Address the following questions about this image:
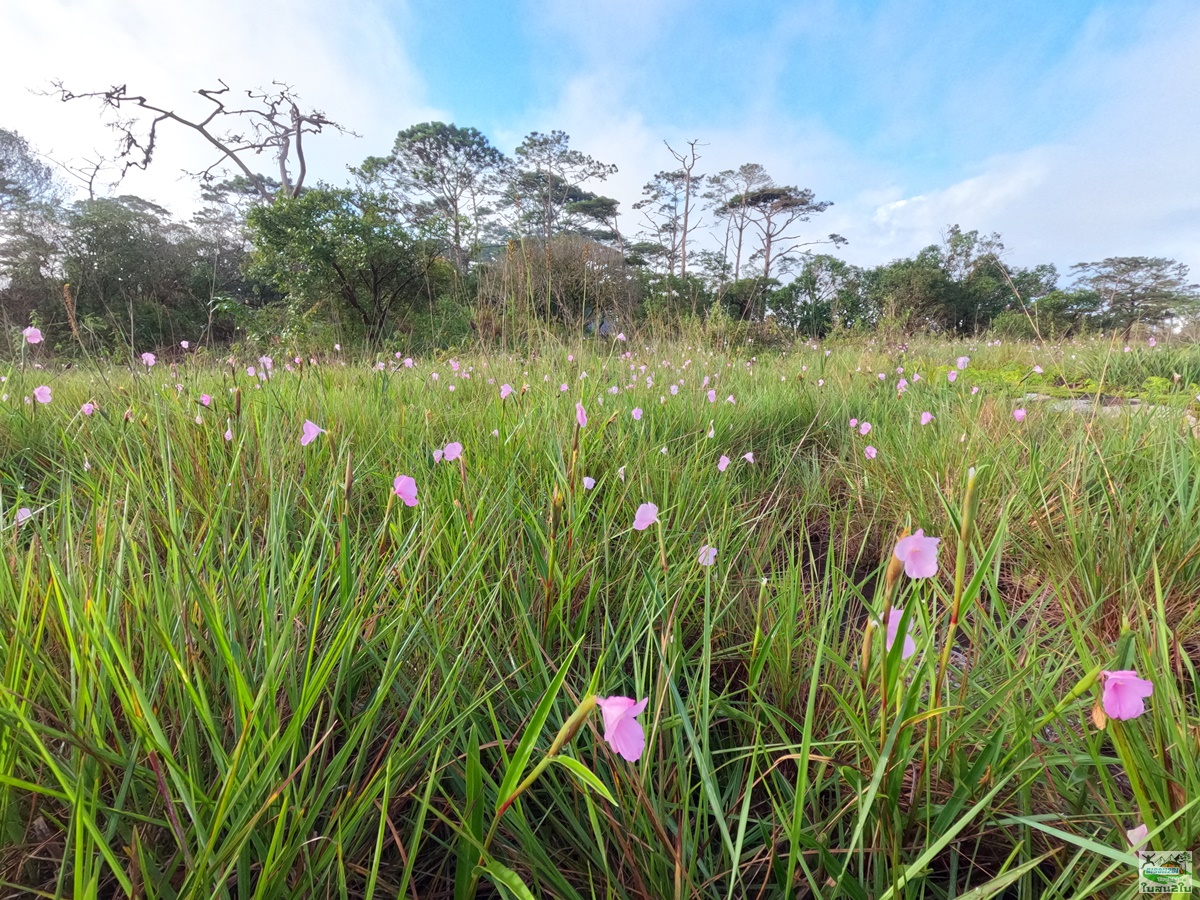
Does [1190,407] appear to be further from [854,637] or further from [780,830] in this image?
[780,830]

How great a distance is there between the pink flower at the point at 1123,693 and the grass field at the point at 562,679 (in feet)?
0.06

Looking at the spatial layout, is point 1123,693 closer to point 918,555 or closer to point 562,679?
point 918,555

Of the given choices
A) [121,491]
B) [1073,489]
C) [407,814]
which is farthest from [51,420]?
[1073,489]

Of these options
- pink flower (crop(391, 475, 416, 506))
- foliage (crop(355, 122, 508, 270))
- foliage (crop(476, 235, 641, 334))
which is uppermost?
foliage (crop(355, 122, 508, 270))

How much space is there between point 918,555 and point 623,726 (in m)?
0.34

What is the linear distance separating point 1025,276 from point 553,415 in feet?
106

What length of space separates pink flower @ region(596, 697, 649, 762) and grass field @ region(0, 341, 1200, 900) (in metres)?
0.05

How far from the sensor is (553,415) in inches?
66.3

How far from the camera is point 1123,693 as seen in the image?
45 cm

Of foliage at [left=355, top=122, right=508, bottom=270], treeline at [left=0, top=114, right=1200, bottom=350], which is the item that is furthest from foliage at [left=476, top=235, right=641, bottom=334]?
foliage at [left=355, top=122, right=508, bottom=270]

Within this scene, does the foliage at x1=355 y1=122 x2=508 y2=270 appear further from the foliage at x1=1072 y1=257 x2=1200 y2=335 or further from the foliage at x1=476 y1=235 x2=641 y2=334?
the foliage at x1=1072 y1=257 x2=1200 y2=335

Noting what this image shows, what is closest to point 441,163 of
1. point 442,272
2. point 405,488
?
point 442,272

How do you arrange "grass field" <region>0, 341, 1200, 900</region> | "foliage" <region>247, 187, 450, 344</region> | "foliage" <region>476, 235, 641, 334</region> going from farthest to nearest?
1. "foliage" <region>247, 187, 450, 344</region>
2. "foliage" <region>476, 235, 641, 334</region>
3. "grass field" <region>0, 341, 1200, 900</region>

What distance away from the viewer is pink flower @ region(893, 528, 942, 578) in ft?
1.63
